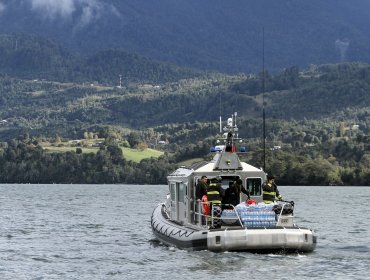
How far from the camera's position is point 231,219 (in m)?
41.9

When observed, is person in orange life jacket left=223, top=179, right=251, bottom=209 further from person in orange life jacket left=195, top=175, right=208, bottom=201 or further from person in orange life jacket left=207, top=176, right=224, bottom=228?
person in orange life jacket left=195, top=175, right=208, bottom=201

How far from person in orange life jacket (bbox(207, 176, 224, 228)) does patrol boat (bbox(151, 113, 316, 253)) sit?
2.0 inches

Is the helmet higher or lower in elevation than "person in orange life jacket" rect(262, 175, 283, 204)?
higher

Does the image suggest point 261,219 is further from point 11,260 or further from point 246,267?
point 11,260

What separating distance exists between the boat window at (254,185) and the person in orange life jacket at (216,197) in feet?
4.69

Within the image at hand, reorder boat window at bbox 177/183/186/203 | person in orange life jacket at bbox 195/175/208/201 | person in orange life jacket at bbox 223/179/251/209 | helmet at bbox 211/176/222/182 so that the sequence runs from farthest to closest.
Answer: boat window at bbox 177/183/186/203
helmet at bbox 211/176/222/182
person in orange life jacket at bbox 223/179/251/209
person in orange life jacket at bbox 195/175/208/201

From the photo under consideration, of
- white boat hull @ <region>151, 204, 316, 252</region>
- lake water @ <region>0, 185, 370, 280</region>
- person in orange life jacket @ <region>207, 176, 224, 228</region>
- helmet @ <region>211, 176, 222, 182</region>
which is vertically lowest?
lake water @ <region>0, 185, 370, 280</region>

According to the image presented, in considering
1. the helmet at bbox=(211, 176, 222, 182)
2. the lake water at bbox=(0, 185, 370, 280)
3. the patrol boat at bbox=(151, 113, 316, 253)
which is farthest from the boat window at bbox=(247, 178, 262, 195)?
the lake water at bbox=(0, 185, 370, 280)

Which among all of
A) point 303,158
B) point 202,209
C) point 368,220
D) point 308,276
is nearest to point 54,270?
point 202,209

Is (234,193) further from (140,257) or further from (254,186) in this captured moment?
(140,257)

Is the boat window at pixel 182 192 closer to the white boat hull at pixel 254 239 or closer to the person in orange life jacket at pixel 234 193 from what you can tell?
the person in orange life jacket at pixel 234 193

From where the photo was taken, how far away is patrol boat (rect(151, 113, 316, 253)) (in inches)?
1596

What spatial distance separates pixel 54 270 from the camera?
42094mm

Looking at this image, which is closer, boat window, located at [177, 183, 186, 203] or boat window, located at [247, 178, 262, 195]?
boat window, located at [247, 178, 262, 195]
